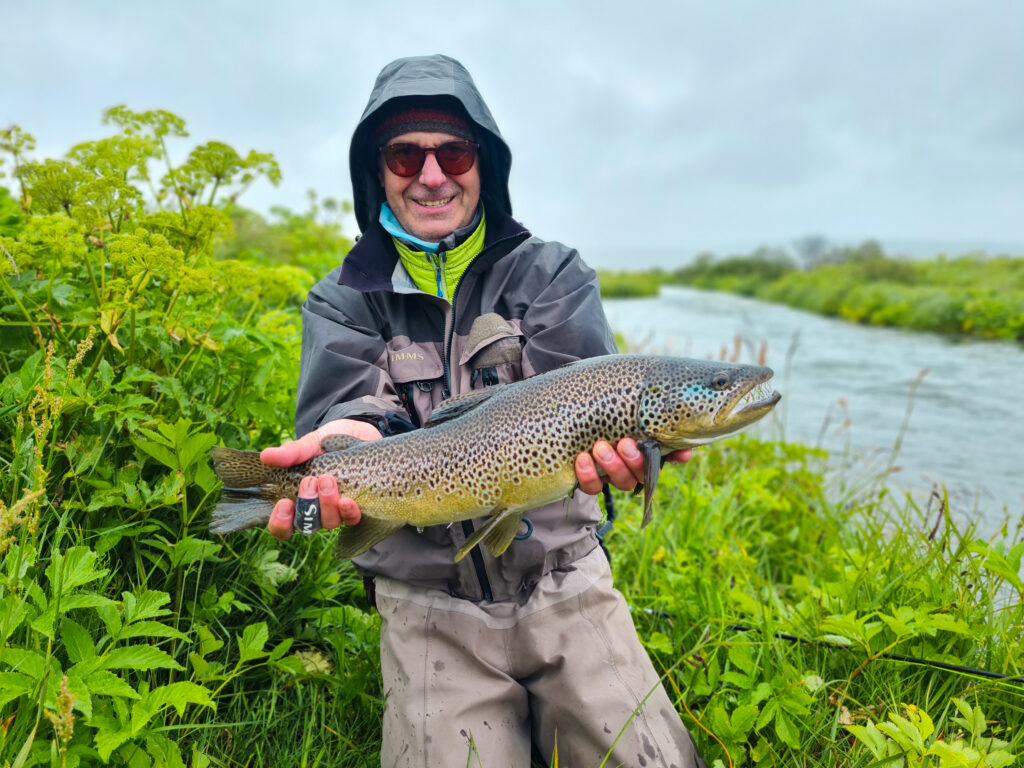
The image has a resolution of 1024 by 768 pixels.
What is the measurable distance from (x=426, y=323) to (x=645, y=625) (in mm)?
2040

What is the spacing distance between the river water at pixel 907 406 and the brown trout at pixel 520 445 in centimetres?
176

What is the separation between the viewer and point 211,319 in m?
3.31

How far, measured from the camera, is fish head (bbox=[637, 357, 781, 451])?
268 centimetres

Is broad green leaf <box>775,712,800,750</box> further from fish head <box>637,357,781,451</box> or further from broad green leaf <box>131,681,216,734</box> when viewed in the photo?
broad green leaf <box>131,681,216,734</box>

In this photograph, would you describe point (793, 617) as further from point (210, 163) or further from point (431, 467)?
point (210, 163)

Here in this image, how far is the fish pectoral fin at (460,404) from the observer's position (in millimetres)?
2932

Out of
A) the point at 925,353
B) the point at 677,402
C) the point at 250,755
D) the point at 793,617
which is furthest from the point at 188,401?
the point at 925,353

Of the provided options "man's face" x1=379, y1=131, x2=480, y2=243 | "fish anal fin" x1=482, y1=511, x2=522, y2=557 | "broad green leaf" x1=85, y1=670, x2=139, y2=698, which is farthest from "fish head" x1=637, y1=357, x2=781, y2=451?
"broad green leaf" x1=85, y1=670, x2=139, y2=698

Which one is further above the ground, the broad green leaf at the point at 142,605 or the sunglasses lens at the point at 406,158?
the sunglasses lens at the point at 406,158

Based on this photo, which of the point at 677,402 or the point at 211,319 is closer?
the point at 677,402

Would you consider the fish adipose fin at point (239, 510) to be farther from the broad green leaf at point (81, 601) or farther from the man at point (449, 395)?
the broad green leaf at point (81, 601)

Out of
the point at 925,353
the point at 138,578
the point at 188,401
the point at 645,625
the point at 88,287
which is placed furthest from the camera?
the point at 925,353

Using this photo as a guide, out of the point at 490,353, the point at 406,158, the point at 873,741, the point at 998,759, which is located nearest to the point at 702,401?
the point at 490,353

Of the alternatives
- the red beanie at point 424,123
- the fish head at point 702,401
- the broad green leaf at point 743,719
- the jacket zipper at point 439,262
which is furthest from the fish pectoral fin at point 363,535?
the red beanie at point 424,123
